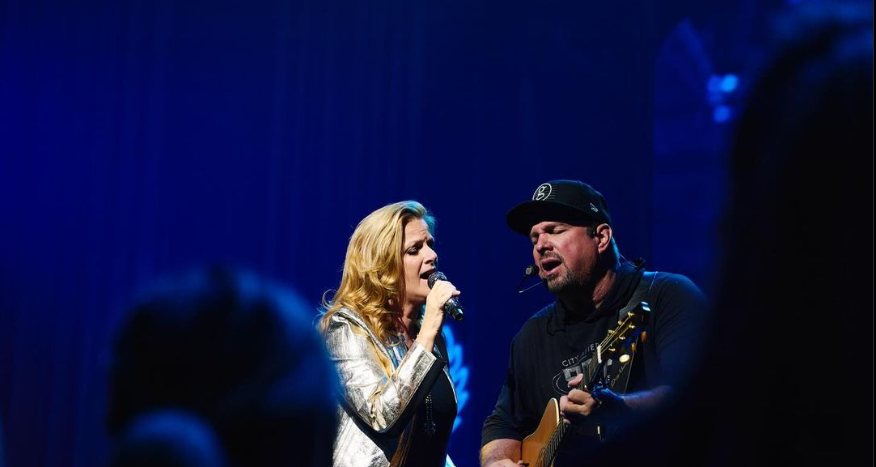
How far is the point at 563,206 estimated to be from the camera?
11.0 ft

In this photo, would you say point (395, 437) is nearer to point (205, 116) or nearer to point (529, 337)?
point (529, 337)

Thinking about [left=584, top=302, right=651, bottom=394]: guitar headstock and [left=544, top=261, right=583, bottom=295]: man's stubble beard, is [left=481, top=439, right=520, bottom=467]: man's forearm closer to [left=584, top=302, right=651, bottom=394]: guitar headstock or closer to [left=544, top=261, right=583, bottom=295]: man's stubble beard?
[left=584, top=302, right=651, bottom=394]: guitar headstock

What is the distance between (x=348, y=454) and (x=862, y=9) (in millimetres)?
2615

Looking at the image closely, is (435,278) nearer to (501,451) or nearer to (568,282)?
(568,282)

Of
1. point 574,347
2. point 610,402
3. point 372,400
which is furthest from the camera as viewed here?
point 574,347

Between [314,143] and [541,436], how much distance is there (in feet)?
8.56

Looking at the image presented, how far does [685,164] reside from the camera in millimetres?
4672

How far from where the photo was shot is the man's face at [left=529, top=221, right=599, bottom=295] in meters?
3.24

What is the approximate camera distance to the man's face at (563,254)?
324cm

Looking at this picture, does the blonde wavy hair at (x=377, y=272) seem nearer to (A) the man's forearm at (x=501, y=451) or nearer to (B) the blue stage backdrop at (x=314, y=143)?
(A) the man's forearm at (x=501, y=451)

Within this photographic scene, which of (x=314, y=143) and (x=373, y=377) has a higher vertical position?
(x=314, y=143)

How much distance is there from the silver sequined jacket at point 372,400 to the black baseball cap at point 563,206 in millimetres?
831

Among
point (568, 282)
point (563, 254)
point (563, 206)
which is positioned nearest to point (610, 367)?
point (568, 282)

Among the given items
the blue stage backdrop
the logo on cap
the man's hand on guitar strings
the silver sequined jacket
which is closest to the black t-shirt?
the man's hand on guitar strings
